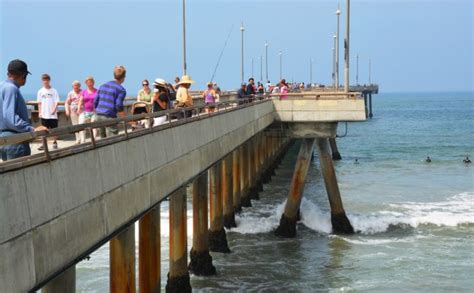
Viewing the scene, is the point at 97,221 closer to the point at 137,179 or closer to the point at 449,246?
the point at 137,179

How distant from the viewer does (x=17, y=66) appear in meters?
6.99

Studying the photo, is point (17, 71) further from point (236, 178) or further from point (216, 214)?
point (236, 178)

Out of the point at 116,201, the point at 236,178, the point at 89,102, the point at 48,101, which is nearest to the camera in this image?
the point at 116,201

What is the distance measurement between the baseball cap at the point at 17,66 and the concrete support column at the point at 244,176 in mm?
21764

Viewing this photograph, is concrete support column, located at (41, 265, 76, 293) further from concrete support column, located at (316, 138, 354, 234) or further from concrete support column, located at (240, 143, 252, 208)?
concrete support column, located at (240, 143, 252, 208)

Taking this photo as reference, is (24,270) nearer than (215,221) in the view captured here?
Yes

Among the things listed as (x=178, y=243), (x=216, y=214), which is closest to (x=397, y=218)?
(x=216, y=214)

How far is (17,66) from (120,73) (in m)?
3.48

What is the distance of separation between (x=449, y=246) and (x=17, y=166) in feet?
67.5

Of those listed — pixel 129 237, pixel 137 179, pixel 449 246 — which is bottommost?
pixel 449 246

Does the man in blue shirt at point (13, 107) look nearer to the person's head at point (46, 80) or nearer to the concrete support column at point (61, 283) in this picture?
the concrete support column at point (61, 283)

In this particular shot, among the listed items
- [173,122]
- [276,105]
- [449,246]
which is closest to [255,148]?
[276,105]

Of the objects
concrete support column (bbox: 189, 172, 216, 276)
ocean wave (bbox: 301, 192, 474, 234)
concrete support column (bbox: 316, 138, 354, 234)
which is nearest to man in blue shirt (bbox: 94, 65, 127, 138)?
concrete support column (bbox: 189, 172, 216, 276)

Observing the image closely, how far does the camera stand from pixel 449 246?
25172 mm
